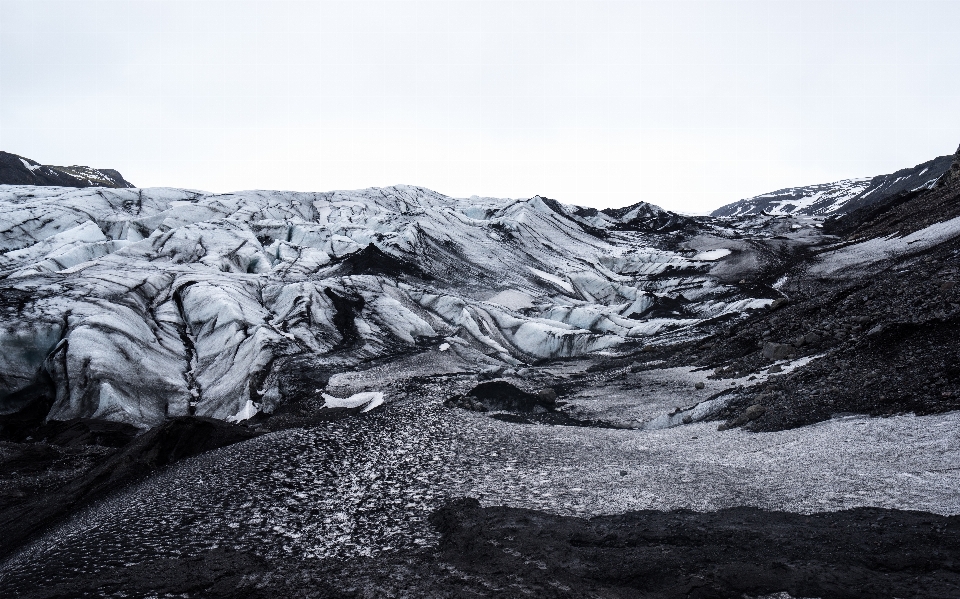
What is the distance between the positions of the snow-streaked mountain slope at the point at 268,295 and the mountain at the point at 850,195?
286ft

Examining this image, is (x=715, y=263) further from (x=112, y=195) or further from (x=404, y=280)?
(x=112, y=195)

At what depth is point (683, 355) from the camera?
2488 centimetres

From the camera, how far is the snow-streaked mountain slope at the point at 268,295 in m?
23.3

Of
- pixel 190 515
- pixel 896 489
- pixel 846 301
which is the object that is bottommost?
pixel 190 515

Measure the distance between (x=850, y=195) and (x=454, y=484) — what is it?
191 metres

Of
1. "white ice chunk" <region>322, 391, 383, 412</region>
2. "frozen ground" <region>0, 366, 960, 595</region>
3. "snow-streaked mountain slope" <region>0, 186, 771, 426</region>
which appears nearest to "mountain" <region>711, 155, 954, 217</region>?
"snow-streaked mountain slope" <region>0, 186, 771, 426</region>

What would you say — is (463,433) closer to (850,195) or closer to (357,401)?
(357,401)

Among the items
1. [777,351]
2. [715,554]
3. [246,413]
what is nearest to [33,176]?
[246,413]

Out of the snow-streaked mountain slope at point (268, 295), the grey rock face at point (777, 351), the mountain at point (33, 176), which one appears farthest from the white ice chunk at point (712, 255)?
the mountain at point (33, 176)

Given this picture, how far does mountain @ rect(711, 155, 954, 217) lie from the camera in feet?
422

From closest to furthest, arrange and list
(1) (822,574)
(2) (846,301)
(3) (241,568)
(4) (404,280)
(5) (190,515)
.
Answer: (1) (822,574) → (3) (241,568) → (5) (190,515) → (2) (846,301) → (4) (404,280)

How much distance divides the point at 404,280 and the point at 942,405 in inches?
1316

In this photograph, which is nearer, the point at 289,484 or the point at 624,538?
the point at 624,538

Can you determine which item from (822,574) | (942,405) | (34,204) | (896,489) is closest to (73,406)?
(822,574)
